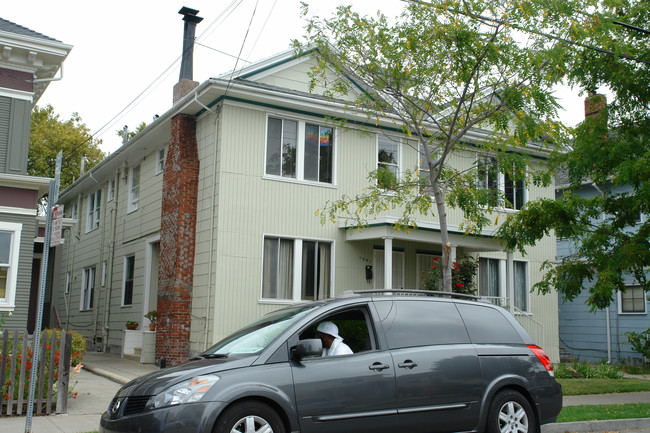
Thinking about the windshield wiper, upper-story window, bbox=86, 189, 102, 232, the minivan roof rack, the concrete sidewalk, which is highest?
upper-story window, bbox=86, 189, 102, 232

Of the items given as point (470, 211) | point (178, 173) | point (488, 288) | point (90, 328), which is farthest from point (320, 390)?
point (90, 328)

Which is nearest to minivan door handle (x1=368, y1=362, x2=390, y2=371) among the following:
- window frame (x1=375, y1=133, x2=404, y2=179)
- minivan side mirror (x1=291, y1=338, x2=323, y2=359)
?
minivan side mirror (x1=291, y1=338, x2=323, y2=359)

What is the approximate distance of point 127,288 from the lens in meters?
21.5

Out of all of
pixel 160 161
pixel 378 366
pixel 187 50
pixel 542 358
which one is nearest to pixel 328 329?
pixel 378 366

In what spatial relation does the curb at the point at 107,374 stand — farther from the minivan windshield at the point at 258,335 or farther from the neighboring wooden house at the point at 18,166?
the minivan windshield at the point at 258,335

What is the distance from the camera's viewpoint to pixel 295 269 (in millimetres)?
16953

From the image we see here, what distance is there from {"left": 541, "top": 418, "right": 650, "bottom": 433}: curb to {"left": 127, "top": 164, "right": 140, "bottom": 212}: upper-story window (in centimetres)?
1526

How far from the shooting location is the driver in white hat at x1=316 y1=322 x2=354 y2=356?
7035 millimetres

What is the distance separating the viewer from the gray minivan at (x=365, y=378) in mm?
6117

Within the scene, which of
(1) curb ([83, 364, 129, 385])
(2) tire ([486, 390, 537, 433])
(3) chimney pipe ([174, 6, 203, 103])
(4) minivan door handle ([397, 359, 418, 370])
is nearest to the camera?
(4) minivan door handle ([397, 359, 418, 370])

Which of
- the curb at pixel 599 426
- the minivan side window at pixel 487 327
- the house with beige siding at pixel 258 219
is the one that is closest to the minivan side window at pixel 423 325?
the minivan side window at pixel 487 327

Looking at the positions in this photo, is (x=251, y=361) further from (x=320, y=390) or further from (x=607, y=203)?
(x=607, y=203)

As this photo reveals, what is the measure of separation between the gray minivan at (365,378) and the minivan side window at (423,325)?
0.04 feet

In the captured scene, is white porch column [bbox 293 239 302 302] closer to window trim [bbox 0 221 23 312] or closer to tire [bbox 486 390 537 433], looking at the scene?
window trim [bbox 0 221 23 312]
